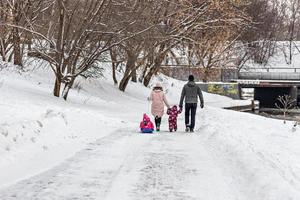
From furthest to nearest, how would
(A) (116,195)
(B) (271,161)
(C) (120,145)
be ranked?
1. (C) (120,145)
2. (B) (271,161)
3. (A) (116,195)

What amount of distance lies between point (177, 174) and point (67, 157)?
2.50 metres

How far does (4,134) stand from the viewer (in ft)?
30.3

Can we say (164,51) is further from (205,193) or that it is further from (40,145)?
(205,193)

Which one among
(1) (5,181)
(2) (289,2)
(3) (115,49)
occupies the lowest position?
(1) (5,181)

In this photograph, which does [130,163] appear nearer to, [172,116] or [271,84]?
[172,116]

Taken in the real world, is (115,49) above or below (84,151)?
above

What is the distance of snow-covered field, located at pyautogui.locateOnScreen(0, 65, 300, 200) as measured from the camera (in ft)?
21.1

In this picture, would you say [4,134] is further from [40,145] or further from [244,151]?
[244,151]

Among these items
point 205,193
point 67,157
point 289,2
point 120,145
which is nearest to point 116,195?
point 205,193

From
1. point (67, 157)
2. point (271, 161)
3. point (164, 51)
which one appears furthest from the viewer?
point (164, 51)

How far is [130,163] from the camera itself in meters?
8.59

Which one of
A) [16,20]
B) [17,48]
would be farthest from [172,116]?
[17,48]

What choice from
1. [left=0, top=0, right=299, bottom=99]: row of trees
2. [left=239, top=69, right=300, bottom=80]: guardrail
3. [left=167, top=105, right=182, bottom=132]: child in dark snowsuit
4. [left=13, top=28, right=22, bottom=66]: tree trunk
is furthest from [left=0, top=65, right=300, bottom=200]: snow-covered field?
[left=239, top=69, right=300, bottom=80]: guardrail

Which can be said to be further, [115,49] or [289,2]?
[289,2]
